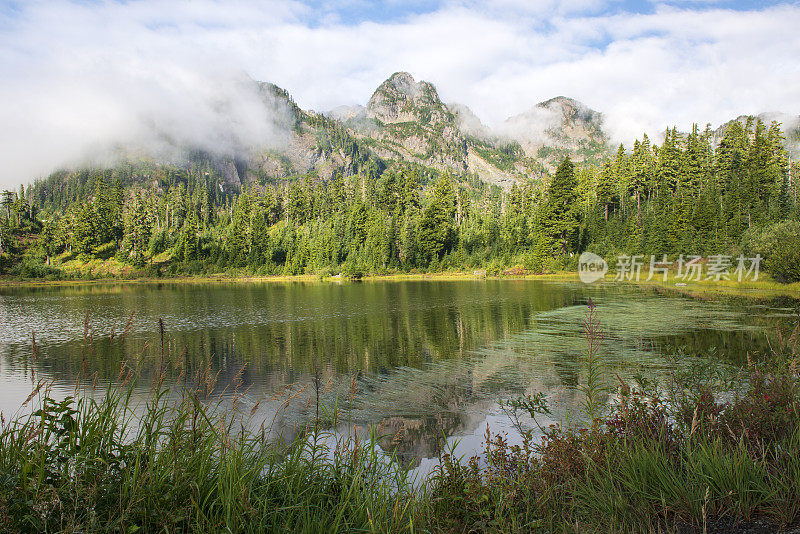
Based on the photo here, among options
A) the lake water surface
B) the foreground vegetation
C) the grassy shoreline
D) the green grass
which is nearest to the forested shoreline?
the grassy shoreline

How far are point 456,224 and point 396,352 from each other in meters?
75.2

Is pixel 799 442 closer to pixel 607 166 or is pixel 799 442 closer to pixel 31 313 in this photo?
pixel 31 313

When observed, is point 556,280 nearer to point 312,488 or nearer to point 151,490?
point 312,488

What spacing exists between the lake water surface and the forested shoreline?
21313 millimetres

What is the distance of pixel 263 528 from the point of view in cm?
332

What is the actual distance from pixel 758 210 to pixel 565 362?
52918mm

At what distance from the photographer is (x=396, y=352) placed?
15.2 meters

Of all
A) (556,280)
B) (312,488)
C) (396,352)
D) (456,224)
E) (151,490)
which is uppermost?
(456,224)

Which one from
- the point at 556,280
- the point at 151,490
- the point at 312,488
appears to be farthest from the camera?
the point at 556,280

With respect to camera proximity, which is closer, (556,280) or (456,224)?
(556,280)

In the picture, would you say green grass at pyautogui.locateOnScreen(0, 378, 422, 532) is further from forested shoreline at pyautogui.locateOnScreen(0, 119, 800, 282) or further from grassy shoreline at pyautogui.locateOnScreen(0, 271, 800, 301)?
forested shoreline at pyautogui.locateOnScreen(0, 119, 800, 282)

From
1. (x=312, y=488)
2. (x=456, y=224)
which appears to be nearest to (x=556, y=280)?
(x=456, y=224)

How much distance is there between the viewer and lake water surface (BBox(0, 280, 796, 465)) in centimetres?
884

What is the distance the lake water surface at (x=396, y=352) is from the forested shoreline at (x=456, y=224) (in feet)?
69.9
